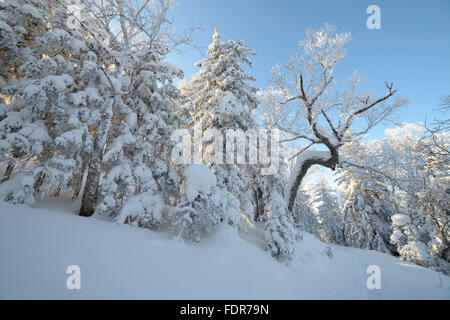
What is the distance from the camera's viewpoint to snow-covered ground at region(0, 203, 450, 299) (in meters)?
2.50

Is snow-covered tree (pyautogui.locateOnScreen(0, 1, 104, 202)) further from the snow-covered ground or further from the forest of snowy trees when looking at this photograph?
the snow-covered ground

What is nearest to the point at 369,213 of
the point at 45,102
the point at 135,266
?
the point at 135,266

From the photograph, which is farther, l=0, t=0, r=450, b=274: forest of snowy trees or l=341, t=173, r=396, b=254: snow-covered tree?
l=341, t=173, r=396, b=254: snow-covered tree

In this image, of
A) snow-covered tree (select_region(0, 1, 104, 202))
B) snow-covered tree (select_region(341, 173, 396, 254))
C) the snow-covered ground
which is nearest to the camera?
the snow-covered ground

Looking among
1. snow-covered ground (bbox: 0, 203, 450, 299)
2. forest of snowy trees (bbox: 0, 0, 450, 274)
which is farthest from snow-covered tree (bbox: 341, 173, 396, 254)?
snow-covered ground (bbox: 0, 203, 450, 299)

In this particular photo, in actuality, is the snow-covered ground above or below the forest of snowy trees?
below

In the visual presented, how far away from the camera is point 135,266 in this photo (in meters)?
3.17

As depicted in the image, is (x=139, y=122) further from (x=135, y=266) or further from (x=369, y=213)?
(x=369, y=213)

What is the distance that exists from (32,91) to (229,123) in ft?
20.5

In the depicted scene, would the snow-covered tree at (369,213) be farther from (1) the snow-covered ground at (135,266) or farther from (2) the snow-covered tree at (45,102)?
(2) the snow-covered tree at (45,102)

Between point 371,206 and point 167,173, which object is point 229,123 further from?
point 371,206

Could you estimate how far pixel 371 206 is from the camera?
56.2ft

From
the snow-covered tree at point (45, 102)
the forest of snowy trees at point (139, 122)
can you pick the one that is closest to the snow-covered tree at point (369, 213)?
the forest of snowy trees at point (139, 122)
